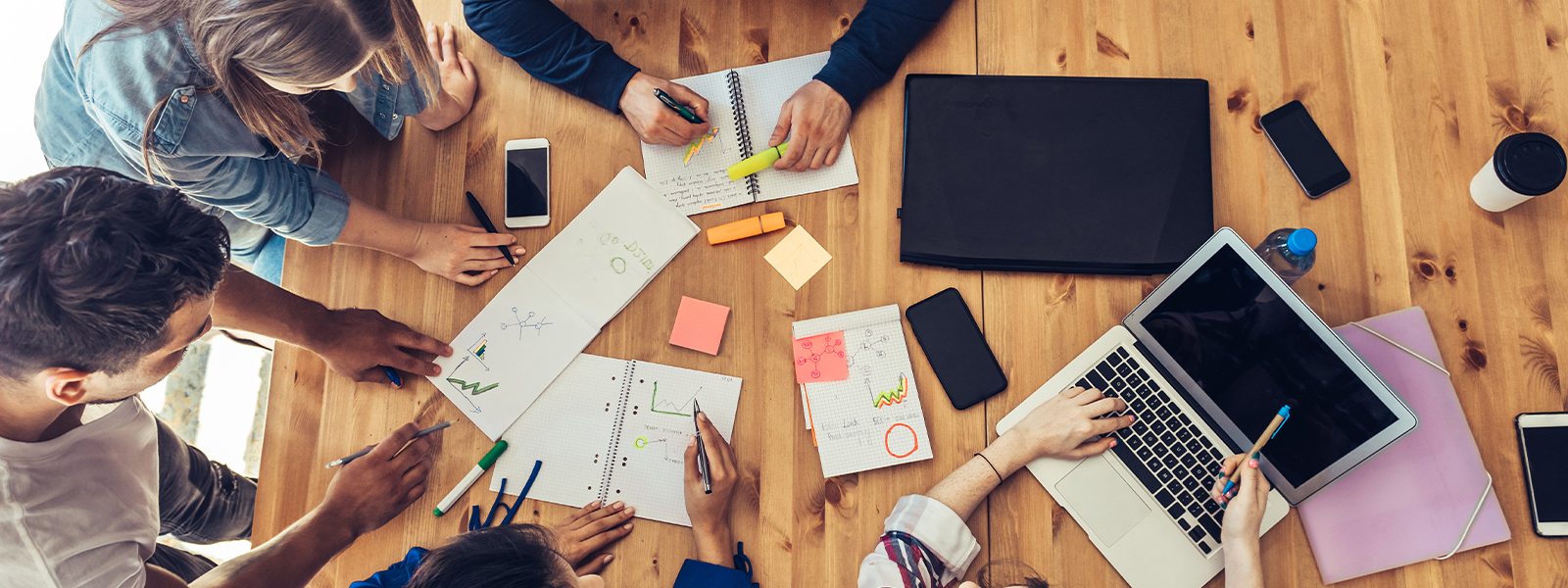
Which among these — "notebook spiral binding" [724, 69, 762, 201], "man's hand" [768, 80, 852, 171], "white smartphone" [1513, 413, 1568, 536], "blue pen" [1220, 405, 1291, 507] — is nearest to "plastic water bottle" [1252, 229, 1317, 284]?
"blue pen" [1220, 405, 1291, 507]

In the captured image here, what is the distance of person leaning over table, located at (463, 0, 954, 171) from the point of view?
121 centimetres

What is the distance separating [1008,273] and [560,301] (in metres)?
0.70

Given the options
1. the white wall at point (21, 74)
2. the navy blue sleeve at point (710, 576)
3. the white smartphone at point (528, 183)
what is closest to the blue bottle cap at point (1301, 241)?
the navy blue sleeve at point (710, 576)

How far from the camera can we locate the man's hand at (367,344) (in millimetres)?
1164

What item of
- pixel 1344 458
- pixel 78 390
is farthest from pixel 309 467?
pixel 1344 458

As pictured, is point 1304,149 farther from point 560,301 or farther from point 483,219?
point 483,219

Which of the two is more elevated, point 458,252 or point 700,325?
point 458,252

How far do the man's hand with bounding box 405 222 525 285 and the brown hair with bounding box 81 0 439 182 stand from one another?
26 cm

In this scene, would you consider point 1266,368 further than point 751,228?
No

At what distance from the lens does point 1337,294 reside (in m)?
1.15

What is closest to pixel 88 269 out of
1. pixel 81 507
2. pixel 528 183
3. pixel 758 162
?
pixel 81 507

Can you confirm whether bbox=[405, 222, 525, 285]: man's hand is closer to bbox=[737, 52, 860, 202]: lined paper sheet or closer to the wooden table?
the wooden table

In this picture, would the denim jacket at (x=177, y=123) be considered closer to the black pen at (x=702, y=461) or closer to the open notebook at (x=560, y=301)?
the open notebook at (x=560, y=301)

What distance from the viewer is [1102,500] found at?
3.58 feet
